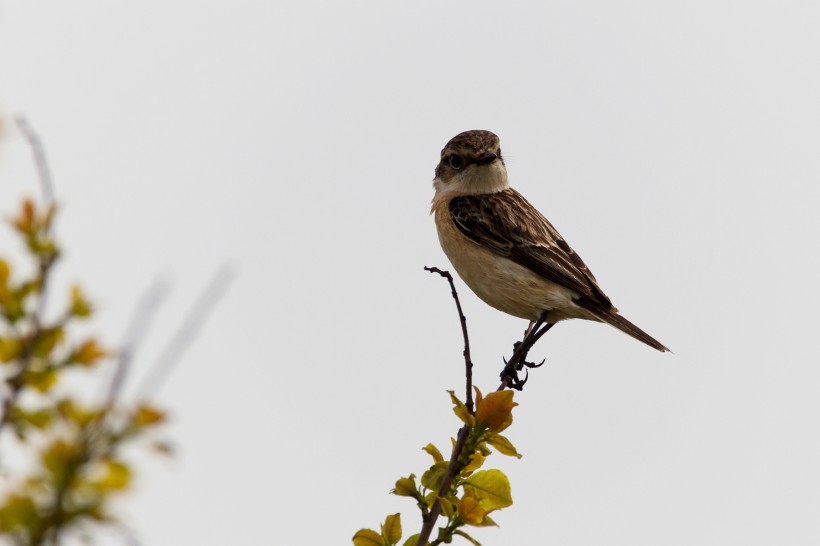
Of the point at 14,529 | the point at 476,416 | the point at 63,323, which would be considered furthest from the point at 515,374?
the point at 14,529

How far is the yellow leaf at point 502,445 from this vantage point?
14.7 feet

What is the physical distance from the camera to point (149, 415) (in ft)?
7.25

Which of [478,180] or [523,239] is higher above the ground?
[478,180]

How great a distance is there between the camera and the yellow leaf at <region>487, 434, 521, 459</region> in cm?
448

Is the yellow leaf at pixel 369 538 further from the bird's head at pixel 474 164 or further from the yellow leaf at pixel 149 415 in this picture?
the bird's head at pixel 474 164

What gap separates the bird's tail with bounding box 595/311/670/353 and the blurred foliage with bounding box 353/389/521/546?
18.4 ft

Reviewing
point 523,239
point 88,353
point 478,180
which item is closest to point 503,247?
point 523,239

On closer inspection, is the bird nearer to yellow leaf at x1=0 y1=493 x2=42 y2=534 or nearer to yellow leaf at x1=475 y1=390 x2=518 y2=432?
yellow leaf at x1=475 y1=390 x2=518 y2=432

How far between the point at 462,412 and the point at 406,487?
0.41 metres

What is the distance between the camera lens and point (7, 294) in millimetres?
2596

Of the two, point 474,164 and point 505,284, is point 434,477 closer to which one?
point 505,284

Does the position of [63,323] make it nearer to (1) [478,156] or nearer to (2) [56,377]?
(2) [56,377]

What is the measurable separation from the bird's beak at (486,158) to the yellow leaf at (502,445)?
731cm

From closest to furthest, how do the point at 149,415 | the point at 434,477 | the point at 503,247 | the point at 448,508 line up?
the point at 149,415, the point at 448,508, the point at 434,477, the point at 503,247
